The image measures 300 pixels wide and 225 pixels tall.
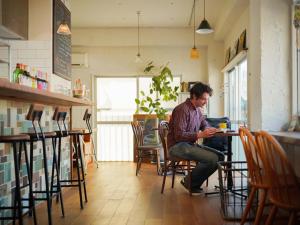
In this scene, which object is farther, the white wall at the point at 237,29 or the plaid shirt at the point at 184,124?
the white wall at the point at 237,29

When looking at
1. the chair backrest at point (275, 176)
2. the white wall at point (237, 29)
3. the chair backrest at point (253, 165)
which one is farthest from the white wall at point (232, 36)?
the chair backrest at point (275, 176)

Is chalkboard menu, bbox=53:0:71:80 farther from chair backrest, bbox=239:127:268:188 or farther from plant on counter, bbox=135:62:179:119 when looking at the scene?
chair backrest, bbox=239:127:268:188

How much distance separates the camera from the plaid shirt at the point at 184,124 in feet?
13.3

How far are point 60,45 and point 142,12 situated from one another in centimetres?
239

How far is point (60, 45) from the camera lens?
4.86 meters

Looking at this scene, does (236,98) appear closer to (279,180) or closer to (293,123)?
(293,123)

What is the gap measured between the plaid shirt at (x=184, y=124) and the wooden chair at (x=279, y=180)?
1.91 m

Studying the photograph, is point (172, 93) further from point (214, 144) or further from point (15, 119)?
point (15, 119)

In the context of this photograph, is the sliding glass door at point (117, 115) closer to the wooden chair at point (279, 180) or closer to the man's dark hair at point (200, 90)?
the man's dark hair at point (200, 90)

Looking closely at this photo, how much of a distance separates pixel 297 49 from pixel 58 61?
2896 mm

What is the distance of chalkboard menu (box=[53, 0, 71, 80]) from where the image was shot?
4594 mm

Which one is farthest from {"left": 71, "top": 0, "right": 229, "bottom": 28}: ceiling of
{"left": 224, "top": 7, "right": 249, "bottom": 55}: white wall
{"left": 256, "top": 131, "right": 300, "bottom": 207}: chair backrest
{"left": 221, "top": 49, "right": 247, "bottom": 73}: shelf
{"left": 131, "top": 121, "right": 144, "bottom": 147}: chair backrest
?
{"left": 256, "top": 131, "right": 300, "bottom": 207}: chair backrest

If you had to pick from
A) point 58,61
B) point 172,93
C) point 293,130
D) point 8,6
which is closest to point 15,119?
point 58,61

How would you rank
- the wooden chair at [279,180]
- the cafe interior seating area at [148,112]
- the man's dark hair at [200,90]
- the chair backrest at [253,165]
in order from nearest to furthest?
1. the wooden chair at [279,180]
2. the chair backrest at [253,165]
3. the cafe interior seating area at [148,112]
4. the man's dark hair at [200,90]
